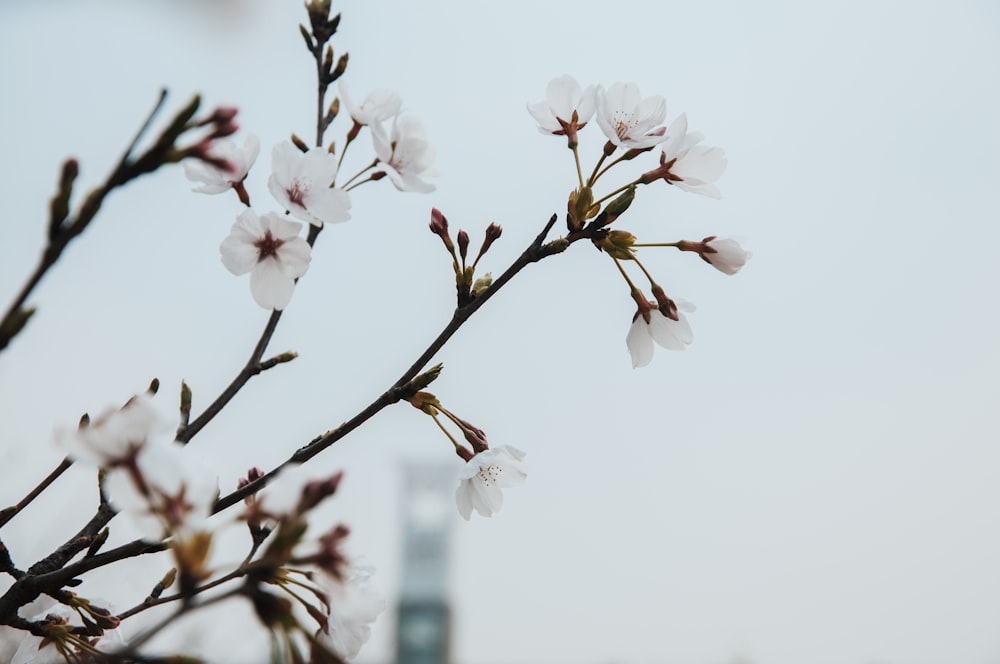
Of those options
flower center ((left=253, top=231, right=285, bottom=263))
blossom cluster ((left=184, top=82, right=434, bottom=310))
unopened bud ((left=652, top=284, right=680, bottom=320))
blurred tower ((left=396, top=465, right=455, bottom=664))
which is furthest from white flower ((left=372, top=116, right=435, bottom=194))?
blurred tower ((left=396, top=465, right=455, bottom=664))

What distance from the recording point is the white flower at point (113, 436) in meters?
0.37

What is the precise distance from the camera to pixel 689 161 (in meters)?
0.73

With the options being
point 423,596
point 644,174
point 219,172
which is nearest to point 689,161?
point 644,174

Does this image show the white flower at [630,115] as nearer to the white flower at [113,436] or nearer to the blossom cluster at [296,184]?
the blossom cluster at [296,184]

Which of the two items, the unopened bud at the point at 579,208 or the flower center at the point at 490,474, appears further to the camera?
the flower center at the point at 490,474

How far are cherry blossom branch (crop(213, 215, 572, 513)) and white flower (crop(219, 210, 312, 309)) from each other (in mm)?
145

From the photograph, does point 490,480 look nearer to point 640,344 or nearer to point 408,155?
point 640,344

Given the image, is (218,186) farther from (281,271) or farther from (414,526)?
(414,526)

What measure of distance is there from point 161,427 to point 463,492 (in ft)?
1.39

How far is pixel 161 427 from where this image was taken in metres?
0.38

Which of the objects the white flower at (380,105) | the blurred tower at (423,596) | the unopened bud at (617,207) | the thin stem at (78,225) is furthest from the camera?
the blurred tower at (423,596)

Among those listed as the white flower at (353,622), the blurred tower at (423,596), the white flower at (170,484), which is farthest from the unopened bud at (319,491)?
the blurred tower at (423,596)

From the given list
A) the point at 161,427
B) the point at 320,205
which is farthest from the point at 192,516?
the point at 320,205

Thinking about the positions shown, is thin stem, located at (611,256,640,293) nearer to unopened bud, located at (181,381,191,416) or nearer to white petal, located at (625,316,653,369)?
white petal, located at (625,316,653,369)
